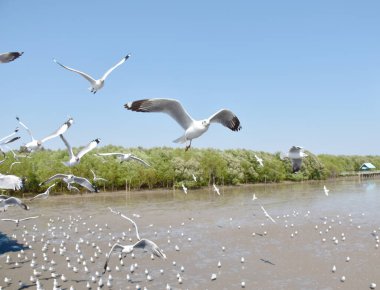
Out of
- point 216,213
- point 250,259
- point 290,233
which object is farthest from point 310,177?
point 250,259

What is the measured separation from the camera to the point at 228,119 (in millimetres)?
10055

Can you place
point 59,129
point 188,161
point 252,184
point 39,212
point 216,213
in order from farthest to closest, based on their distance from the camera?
point 252,184, point 188,161, point 39,212, point 216,213, point 59,129

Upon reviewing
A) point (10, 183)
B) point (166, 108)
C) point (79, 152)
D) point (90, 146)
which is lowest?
point (10, 183)

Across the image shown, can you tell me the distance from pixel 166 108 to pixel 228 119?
1604 millimetres

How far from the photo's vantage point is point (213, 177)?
8675 centimetres

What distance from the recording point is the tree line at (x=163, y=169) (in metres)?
69.8

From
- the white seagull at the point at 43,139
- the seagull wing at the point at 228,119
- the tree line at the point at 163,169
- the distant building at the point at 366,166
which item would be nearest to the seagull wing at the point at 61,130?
the white seagull at the point at 43,139

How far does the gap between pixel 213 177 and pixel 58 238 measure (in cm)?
5888

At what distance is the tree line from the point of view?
229 feet

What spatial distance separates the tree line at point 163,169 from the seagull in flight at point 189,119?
5378cm

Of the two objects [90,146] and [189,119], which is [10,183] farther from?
[189,119]

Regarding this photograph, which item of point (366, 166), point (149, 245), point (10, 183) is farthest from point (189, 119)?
point (366, 166)

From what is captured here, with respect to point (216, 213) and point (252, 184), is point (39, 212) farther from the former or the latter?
point (252, 184)

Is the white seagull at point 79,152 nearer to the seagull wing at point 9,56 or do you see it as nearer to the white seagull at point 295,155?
the seagull wing at point 9,56
